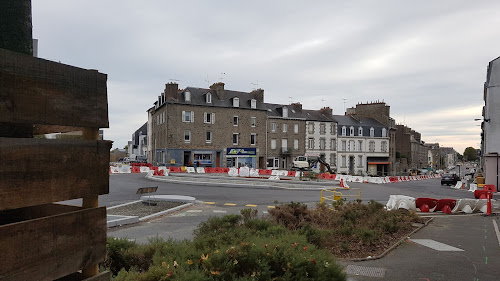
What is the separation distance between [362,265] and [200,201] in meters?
12.3

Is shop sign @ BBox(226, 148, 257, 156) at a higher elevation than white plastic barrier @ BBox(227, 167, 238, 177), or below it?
higher

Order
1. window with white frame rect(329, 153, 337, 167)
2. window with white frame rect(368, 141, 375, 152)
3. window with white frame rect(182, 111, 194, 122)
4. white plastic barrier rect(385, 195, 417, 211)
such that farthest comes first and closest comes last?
window with white frame rect(368, 141, 375, 152)
window with white frame rect(329, 153, 337, 167)
window with white frame rect(182, 111, 194, 122)
white plastic barrier rect(385, 195, 417, 211)

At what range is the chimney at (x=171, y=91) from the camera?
47781 mm

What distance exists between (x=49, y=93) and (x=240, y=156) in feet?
165

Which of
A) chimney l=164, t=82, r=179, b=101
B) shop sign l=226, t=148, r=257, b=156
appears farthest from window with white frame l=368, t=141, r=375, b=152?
chimney l=164, t=82, r=179, b=101

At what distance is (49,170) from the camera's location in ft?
6.53

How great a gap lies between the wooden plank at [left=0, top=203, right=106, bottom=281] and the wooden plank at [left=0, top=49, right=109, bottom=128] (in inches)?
21.7

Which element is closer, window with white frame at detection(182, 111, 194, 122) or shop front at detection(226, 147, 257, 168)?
window with white frame at detection(182, 111, 194, 122)

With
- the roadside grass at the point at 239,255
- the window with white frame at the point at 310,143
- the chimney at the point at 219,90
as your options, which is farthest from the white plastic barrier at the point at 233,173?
the roadside grass at the point at 239,255

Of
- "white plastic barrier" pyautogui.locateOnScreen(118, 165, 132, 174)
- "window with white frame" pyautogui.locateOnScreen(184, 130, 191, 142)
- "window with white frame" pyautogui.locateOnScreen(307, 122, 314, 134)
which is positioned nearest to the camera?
"white plastic barrier" pyautogui.locateOnScreen(118, 165, 132, 174)

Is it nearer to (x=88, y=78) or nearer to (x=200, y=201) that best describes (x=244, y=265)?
(x=88, y=78)

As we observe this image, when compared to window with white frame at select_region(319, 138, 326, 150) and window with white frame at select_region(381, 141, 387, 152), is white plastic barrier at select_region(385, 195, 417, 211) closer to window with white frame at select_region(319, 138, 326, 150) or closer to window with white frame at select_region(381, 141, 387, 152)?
window with white frame at select_region(319, 138, 326, 150)

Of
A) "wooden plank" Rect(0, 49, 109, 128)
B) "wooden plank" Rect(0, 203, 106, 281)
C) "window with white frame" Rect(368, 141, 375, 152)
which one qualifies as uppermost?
"window with white frame" Rect(368, 141, 375, 152)

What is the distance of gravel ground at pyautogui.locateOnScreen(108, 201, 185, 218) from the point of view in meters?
14.1
